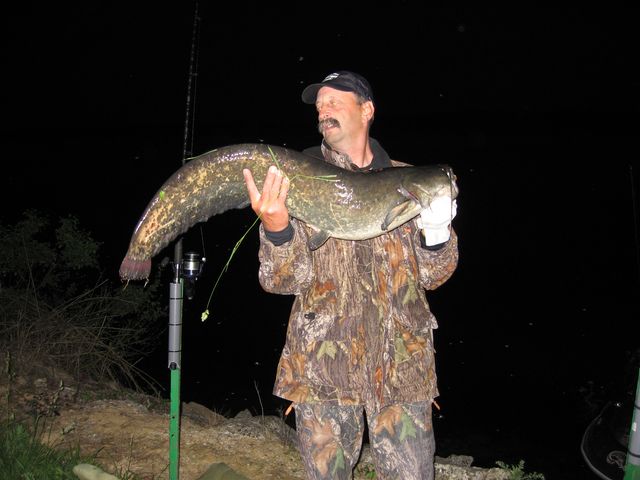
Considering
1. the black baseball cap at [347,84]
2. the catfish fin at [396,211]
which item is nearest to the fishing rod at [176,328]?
the black baseball cap at [347,84]

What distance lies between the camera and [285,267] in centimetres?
237

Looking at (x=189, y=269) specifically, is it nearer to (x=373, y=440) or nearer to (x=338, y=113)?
(x=338, y=113)

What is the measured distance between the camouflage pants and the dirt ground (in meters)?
1.67

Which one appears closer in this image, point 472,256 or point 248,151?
point 248,151

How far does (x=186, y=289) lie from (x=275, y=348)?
24.9 feet

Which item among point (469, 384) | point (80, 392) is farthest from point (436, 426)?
point (80, 392)

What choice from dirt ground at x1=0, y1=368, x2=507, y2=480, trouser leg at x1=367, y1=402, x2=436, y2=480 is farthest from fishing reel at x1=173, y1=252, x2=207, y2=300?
trouser leg at x1=367, y1=402, x2=436, y2=480

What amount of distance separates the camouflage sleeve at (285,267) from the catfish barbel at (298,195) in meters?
0.12

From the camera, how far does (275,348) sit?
10.5 metres

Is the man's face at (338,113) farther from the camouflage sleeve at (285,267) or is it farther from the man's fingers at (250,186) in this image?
the camouflage sleeve at (285,267)

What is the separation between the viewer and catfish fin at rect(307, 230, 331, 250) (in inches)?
98.0

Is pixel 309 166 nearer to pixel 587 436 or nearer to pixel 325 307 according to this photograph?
pixel 325 307

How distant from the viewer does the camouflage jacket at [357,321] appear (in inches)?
89.7

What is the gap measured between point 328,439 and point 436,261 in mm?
956
